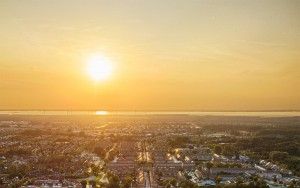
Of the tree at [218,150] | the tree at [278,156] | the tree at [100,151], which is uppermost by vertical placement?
the tree at [100,151]

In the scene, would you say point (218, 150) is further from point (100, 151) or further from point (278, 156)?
point (100, 151)

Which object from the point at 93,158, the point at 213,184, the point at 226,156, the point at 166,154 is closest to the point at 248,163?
the point at 226,156

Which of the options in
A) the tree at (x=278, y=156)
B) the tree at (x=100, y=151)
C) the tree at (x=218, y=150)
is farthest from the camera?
the tree at (x=218, y=150)

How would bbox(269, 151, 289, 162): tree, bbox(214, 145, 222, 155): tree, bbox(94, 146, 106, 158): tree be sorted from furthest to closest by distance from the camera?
bbox(214, 145, 222, 155): tree
bbox(94, 146, 106, 158): tree
bbox(269, 151, 289, 162): tree

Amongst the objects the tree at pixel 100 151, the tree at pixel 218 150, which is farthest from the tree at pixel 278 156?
the tree at pixel 100 151

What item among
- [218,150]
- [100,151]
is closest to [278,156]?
[218,150]

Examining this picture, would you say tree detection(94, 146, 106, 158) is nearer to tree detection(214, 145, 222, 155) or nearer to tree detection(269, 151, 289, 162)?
tree detection(214, 145, 222, 155)

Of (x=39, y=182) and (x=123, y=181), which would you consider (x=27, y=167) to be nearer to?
(x=39, y=182)

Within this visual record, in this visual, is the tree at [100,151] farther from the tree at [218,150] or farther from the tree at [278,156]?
the tree at [278,156]

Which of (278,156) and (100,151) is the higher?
(100,151)

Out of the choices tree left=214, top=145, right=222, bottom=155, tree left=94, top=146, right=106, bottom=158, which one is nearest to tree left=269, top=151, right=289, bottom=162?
tree left=214, top=145, right=222, bottom=155

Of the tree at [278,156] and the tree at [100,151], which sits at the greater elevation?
the tree at [100,151]
